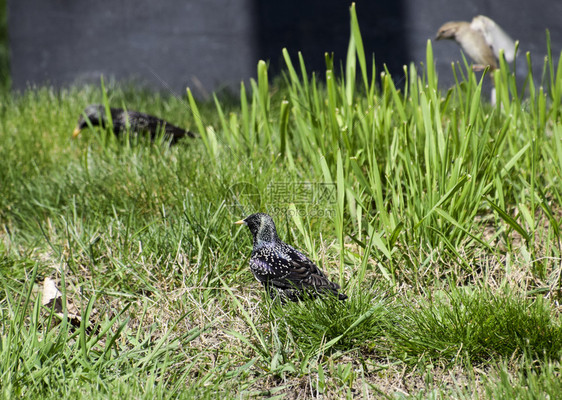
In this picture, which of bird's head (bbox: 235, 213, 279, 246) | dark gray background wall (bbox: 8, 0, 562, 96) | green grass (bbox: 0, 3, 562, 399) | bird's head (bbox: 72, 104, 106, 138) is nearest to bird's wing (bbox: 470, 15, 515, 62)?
green grass (bbox: 0, 3, 562, 399)

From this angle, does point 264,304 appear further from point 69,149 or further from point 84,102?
point 84,102

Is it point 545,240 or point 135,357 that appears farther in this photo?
point 545,240

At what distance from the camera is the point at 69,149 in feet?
11.8

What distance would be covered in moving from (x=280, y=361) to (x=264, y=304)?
0.30 metres

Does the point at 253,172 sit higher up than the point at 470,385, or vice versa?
the point at 253,172

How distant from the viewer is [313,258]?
2.22 m

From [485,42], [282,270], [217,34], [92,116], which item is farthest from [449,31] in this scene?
[217,34]

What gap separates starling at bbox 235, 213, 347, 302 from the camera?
1.96 m

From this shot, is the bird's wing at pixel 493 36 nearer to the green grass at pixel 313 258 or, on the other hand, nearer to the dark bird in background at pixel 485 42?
the dark bird in background at pixel 485 42

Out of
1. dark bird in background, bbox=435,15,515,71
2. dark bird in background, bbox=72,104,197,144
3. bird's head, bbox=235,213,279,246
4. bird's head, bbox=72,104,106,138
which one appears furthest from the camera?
bird's head, bbox=72,104,106,138

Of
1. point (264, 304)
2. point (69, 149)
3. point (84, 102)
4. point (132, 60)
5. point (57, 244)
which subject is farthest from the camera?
point (132, 60)

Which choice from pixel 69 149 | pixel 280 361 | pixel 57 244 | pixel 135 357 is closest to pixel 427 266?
pixel 280 361

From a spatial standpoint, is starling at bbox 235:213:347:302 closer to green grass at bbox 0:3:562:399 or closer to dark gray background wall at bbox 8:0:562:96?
green grass at bbox 0:3:562:399

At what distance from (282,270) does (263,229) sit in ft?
0.63
